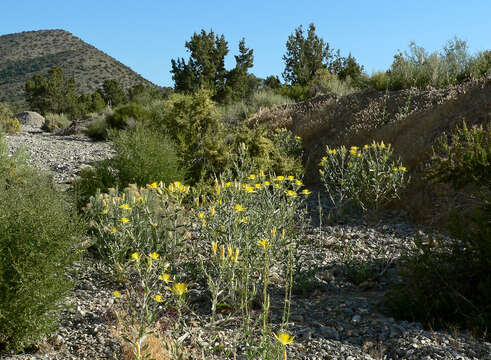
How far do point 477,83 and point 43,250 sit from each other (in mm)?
8369

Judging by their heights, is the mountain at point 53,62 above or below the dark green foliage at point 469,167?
above

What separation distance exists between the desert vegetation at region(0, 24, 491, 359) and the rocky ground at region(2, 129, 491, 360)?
0.11 meters

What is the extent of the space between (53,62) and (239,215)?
78.0m

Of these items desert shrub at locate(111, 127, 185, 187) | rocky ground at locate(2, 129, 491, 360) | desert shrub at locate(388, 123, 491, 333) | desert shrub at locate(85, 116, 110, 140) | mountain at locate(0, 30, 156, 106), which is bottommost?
rocky ground at locate(2, 129, 491, 360)

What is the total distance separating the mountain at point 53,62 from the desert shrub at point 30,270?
201ft

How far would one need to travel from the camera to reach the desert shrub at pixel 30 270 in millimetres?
2918

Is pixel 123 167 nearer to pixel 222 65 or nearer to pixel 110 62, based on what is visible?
pixel 222 65

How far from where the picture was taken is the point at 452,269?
141 inches

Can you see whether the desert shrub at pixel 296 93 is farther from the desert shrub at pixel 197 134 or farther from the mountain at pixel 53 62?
the mountain at pixel 53 62

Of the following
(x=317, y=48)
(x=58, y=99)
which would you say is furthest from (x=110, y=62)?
(x=317, y=48)

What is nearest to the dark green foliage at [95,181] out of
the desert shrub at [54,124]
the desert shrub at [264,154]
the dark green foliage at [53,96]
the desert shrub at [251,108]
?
the desert shrub at [264,154]

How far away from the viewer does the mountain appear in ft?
217

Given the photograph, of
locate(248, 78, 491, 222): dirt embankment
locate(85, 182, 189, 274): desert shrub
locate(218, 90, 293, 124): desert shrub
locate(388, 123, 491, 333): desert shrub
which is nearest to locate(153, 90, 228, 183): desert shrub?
locate(248, 78, 491, 222): dirt embankment

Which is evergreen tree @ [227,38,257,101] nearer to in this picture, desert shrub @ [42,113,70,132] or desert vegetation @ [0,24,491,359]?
desert shrub @ [42,113,70,132]
